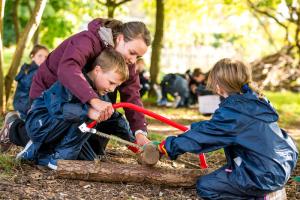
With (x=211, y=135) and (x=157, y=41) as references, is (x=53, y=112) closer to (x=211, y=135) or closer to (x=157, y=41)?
(x=211, y=135)

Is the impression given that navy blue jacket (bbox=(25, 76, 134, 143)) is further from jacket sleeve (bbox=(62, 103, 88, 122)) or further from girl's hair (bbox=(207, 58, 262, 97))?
girl's hair (bbox=(207, 58, 262, 97))

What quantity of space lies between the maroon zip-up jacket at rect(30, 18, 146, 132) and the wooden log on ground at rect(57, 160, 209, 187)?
1.53 ft

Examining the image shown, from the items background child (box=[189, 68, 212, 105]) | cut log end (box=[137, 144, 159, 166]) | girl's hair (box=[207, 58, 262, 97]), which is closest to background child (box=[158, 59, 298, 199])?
girl's hair (box=[207, 58, 262, 97])

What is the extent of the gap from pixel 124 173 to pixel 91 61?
874mm

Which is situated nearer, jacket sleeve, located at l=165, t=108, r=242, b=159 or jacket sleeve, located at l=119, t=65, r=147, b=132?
jacket sleeve, located at l=165, t=108, r=242, b=159

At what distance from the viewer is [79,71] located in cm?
361

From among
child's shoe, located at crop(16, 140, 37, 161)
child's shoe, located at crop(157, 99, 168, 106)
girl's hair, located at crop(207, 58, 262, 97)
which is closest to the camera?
girl's hair, located at crop(207, 58, 262, 97)

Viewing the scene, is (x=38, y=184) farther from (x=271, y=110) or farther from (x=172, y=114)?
(x=172, y=114)

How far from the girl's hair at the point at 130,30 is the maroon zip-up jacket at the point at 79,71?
10cm

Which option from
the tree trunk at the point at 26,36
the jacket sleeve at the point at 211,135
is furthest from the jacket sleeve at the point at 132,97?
the tree trunk at the point at 26,36

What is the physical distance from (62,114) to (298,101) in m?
9.18

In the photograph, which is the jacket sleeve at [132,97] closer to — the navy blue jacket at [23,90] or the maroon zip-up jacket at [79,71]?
the maroon zip-up jacket at [79,71]

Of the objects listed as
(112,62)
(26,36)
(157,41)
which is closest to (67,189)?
(112,62)

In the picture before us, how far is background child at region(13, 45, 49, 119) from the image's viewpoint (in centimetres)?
628
